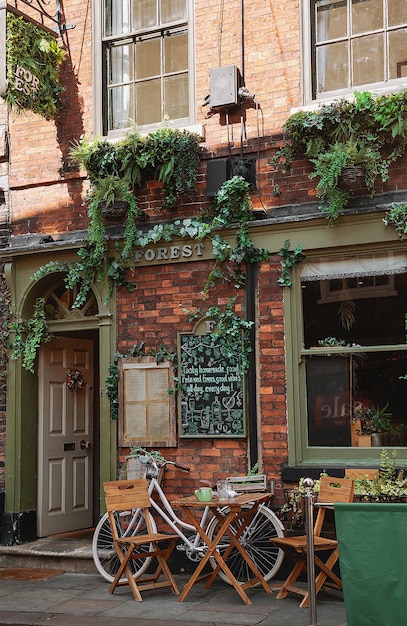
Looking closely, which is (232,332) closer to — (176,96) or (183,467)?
(183,467)

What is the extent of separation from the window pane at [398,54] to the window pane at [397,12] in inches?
4.1

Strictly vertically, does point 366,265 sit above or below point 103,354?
above

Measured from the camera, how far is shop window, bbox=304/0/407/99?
324 inches

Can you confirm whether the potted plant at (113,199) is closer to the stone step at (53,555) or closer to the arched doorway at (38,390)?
the arched doorway at (38,390)

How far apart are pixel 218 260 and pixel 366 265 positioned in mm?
1481

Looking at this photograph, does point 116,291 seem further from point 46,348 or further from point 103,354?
point 46,348

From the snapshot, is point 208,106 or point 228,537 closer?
point 228,537

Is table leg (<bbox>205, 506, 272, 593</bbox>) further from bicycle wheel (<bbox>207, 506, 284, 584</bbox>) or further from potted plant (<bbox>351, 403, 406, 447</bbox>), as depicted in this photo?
potted plant (<bbox>351, 403, 406, 447</bbox>)

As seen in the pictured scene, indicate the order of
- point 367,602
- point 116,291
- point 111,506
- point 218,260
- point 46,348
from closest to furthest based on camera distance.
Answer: point 367,602
point 111,506
point 218,260
point 116,291
point 46,348

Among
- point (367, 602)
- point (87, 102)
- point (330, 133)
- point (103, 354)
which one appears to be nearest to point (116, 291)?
point (103, 354)

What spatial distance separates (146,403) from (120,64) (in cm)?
383

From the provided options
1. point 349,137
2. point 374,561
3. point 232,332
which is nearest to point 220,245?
point 232,332

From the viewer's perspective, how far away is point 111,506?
766cm

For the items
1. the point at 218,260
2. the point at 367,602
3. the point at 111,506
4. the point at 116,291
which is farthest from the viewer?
the point at 116,291
